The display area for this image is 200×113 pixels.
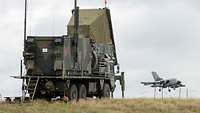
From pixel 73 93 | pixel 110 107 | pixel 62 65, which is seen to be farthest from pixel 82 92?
pixel 110 107

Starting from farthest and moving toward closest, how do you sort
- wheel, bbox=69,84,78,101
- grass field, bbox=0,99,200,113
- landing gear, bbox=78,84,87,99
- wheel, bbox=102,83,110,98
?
wheel, bbox=102,83,110,98 → landing gear, bbox=78,84,87,99 → wheel, bbox=69,84,78,101 → grass field, bbox=0,99,200,113

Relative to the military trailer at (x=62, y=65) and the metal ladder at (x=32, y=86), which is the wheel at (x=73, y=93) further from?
the metal ladder at (x=32, y=86)

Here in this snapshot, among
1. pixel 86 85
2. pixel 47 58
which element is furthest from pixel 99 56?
pixel 47 58

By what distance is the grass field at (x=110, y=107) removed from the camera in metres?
24.2

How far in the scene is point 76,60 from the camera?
1207 inches

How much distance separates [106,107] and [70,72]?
478 cm

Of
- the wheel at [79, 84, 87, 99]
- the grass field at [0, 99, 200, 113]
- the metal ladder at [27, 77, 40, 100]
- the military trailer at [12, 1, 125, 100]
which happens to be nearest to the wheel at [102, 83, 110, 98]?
the military trailer at [12, 1, 125, 100]

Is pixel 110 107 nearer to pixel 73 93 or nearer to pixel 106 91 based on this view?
pixel 73 93

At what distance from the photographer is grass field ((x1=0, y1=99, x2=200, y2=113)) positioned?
24172mm

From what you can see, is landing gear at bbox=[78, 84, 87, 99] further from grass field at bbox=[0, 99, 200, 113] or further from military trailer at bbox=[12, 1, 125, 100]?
grass field at bbox=[0, 99, 200, 113]

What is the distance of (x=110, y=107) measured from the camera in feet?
86.4

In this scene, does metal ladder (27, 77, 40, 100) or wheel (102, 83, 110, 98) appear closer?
metal ladder (27, 77, 40, 100)

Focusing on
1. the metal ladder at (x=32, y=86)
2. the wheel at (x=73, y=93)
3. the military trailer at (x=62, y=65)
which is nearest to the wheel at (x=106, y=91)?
the military trailer at (x=62, y=65)

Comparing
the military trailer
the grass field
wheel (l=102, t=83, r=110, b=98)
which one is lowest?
the grass field
